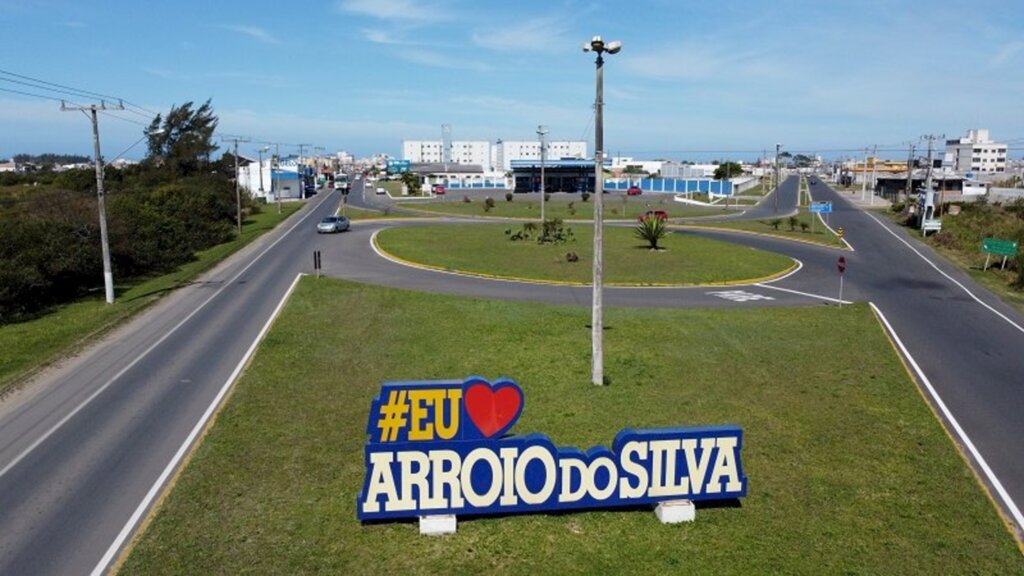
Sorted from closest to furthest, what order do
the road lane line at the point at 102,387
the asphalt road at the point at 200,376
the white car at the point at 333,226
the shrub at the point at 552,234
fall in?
the asphalt road at the point at 200,376, the road lane line at the point at 102,387, the shrub at the point at 552,234, the white car at the point at 333,226

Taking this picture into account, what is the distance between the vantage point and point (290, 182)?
107 metres

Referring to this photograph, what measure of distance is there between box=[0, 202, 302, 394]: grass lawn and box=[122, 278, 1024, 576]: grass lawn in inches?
264

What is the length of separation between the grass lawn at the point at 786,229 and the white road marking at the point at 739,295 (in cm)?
2275

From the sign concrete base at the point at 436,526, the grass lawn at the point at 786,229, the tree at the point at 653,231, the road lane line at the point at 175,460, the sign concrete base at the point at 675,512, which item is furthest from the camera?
the grass lawn at the point at 786,229

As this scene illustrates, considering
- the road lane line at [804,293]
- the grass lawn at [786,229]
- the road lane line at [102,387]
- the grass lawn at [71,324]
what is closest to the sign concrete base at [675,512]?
the road lane line at [102,387]

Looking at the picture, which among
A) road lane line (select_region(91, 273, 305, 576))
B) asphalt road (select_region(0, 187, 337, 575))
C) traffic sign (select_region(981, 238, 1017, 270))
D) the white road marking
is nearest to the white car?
asphalt road (select_region(0, 187, 337, 575))

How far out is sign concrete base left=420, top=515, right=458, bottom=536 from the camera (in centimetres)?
1144

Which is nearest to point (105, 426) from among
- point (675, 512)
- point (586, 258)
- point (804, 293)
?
point (675, 512)

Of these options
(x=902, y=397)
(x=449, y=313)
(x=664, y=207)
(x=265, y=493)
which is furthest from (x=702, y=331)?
(x=664, y=207)

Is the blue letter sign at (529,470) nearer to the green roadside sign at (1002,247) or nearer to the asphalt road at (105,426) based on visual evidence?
the asphalt road at (105,426)

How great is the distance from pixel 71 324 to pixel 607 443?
2227 cm

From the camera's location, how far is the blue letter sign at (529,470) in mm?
11508

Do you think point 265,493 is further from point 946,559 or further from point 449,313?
point 449,313

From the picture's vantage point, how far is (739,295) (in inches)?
1251
